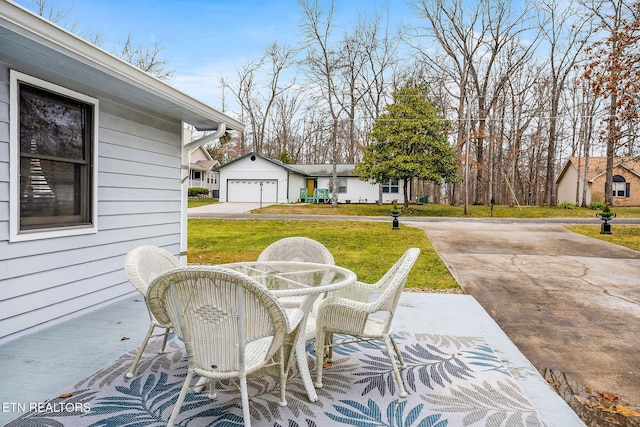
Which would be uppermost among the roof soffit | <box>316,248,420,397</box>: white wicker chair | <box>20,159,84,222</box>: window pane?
the roof soffit

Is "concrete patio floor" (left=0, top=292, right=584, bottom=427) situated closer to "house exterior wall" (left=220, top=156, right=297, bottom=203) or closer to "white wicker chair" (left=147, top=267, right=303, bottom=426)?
"white wicker chair" (left=147, top=267, right=303, bottom=426)

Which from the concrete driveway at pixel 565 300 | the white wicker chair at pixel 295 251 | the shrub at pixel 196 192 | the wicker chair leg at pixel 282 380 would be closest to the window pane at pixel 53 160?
the white wicker chair at pixel 295 251

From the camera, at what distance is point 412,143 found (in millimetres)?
18406

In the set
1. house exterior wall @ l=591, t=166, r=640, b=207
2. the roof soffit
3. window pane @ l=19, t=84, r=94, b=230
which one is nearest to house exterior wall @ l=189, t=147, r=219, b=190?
house exterior wall @ l=591, t=166, r=640, b=207

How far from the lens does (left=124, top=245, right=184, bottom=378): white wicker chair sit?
245 centimetres

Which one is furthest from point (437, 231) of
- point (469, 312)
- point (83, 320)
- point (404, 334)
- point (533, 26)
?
point (533, 26)

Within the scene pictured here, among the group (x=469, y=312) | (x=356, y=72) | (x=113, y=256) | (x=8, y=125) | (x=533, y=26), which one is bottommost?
(x=469, y=312)

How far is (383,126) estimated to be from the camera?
62.2 feet

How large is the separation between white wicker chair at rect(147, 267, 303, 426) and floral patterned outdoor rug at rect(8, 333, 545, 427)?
350mm

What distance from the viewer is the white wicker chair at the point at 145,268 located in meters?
2.45

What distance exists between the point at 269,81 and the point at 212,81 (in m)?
4.04

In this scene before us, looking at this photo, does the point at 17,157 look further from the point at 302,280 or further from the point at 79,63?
the point at 302,280

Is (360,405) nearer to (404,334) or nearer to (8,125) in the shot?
(404,334)

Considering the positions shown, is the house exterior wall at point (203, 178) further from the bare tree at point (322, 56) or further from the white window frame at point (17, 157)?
the white window frame at point (17, 157)
